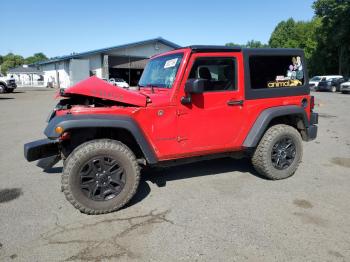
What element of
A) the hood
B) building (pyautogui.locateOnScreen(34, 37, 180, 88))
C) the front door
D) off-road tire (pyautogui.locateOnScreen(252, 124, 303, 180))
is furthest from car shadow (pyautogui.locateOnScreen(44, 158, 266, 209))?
building (pyautogui.locateOnScreen(34, 37, 180, 88))

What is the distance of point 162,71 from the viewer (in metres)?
4.69

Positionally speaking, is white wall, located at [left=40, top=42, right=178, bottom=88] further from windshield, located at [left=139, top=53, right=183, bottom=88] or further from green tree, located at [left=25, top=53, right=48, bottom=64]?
green tree, located at [left=25, top=53, right=48, bottom=64]

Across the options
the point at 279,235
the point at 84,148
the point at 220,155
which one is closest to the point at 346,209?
the point at 279,235

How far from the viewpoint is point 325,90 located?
3284cm

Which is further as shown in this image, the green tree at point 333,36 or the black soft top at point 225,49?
the green tree at point 333,36

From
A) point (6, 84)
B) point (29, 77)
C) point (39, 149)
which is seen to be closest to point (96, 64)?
point (6, 84)

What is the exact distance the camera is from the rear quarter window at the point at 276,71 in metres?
4.73

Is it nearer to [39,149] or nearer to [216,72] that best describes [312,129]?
[216,72]

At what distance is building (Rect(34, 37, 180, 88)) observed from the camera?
35.1 meters

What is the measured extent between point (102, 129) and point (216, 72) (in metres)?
1.74

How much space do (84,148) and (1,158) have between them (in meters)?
3.52

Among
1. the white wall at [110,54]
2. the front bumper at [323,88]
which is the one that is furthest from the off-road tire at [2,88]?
the front bumper at [323,88]

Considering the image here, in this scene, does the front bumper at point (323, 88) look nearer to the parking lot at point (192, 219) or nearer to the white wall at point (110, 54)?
the white wall at point (110, 54)

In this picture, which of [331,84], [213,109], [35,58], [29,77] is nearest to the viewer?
[213,109]
